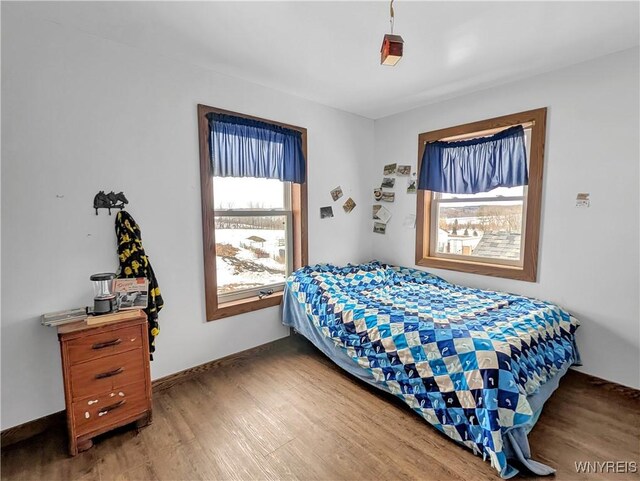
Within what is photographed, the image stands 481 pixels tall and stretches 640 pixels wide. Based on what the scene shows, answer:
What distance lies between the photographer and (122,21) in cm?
182

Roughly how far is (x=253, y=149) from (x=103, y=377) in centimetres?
195

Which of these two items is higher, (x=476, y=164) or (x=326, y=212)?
(x=476, y=164)

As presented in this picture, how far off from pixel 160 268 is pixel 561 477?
266cm

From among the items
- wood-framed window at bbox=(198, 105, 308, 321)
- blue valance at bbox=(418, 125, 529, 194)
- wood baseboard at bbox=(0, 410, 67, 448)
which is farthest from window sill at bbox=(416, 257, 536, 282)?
wood baseboard at bbox=(0, 410, 67, 448)

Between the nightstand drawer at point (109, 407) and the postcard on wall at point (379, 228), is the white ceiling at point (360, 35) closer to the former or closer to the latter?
the postcard on wall at point (379, 228)

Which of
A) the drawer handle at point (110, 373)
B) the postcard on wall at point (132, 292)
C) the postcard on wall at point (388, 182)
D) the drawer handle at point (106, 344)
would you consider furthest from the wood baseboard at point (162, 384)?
the postcard on wall at point (388, 182)

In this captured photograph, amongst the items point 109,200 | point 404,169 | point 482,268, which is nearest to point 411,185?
Answer: point 404,169

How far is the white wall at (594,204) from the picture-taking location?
7.10 ft

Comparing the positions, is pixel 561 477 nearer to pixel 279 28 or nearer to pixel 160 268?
pixel 160 268

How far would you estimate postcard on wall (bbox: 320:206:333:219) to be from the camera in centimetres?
333

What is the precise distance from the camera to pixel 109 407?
1777mm

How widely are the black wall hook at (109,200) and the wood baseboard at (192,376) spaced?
51.2 inches

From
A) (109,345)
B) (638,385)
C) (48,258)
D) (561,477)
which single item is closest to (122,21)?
(48,258)

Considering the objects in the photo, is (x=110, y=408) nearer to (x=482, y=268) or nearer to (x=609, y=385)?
(x=482, y=268)
